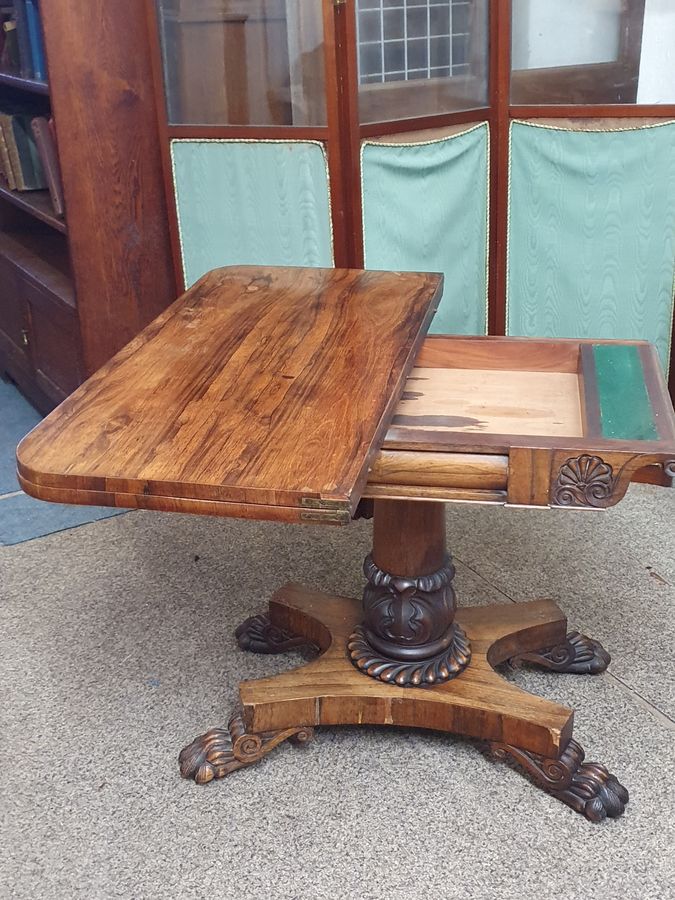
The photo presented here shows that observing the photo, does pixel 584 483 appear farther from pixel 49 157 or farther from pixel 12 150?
pixel 12 150

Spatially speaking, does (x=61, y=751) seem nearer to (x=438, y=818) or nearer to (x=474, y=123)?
(x=438, y=818)

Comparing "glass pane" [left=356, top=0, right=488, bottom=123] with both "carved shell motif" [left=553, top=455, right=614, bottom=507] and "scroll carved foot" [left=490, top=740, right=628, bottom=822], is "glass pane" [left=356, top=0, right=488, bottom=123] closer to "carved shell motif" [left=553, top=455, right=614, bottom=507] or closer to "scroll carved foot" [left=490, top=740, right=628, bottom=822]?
"carved shell motif" [left=553, top=455, right=614, bottom=507]

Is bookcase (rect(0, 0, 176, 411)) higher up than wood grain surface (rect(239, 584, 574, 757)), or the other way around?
bookcase (rect(0, 0, 176, 411))

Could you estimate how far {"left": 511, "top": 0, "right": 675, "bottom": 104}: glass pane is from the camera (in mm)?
2492

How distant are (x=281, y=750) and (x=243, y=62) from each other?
1.56 m

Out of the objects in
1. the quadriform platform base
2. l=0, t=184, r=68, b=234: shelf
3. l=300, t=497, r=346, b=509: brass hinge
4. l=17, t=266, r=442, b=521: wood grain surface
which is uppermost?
l=0, t=184, r=68, b=234: shelf

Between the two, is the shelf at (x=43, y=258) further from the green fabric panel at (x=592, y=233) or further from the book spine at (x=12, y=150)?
the green fabric panel at (x=592, y=233)

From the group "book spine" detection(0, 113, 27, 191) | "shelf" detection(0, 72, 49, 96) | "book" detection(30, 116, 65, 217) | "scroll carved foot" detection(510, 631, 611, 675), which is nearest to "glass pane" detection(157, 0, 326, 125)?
"shelf" detection(0, 72, 49, 96)

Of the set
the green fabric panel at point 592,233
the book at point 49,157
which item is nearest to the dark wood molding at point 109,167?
the book at point 49,157

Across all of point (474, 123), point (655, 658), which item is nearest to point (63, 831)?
point (655, 658)

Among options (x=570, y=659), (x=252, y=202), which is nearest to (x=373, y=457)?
(x=570, y=659)

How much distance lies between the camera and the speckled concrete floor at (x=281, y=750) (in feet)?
4.89

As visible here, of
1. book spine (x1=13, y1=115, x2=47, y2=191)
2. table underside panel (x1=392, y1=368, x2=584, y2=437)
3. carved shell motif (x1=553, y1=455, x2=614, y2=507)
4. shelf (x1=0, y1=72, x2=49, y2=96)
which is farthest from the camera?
book spine (x1=13, y1=115, x2=47, y2=191)

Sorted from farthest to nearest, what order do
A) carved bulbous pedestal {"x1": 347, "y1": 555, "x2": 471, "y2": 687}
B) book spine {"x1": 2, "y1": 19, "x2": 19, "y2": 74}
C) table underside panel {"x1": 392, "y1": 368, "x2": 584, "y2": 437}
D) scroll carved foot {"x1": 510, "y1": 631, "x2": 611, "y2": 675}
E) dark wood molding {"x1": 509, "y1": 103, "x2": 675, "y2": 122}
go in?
1. book spine {"x1": 2, "y1": 19, "x2": 19, "y2": 74}
2. dark wood molding {"x1": 509, "y1": 103, "x2": 675, "y2": 122}
3. scroll carved foot {"x1": 510, "y1": 631, "x2": 611, "y2": 675}
4. carved bulbous pedestal {"x1": 347, "y1": 555, "x2": 471, "y2": 687}
5. table underside panel {"x1": 392, "y1": 368, "x2": 584, "y2": 437}
